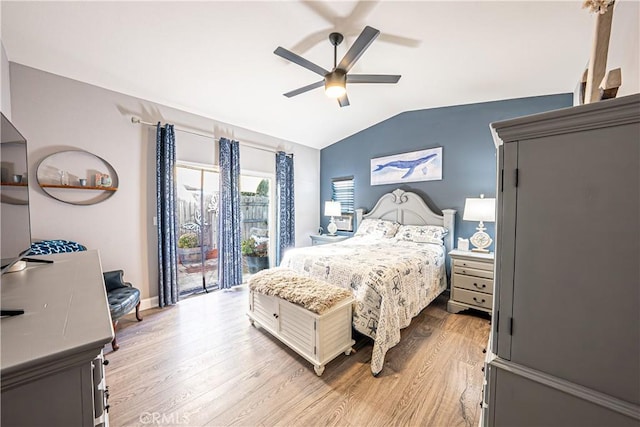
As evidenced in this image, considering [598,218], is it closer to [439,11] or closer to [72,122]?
[439,11]

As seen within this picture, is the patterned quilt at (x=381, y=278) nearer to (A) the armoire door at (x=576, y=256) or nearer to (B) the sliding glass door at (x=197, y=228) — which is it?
(A) the armoire door at (x=576, y=256)

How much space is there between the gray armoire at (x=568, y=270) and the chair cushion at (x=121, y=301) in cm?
289

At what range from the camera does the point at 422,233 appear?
3.66 m

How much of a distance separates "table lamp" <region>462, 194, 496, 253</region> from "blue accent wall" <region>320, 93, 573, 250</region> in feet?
0.96

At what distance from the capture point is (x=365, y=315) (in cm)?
212

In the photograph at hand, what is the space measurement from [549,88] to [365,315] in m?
3.46

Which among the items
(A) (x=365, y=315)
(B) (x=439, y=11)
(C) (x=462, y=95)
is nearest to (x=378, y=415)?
(A) (x=365, y=315)

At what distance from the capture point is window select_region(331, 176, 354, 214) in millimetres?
5031

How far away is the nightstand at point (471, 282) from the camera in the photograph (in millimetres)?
2850

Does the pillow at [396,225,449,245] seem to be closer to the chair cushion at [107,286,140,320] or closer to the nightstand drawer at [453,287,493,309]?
the nightstand drawer at [453,287,493,309]

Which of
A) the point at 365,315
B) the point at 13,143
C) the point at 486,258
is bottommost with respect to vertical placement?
the point at 365,315

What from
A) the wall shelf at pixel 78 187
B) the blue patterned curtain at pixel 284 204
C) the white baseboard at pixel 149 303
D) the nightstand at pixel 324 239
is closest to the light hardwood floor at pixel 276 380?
the white baseboard at pixel 149 303

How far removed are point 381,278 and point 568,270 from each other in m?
1.43

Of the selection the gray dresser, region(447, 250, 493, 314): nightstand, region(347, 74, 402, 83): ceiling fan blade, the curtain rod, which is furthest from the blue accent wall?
the gray dresser
